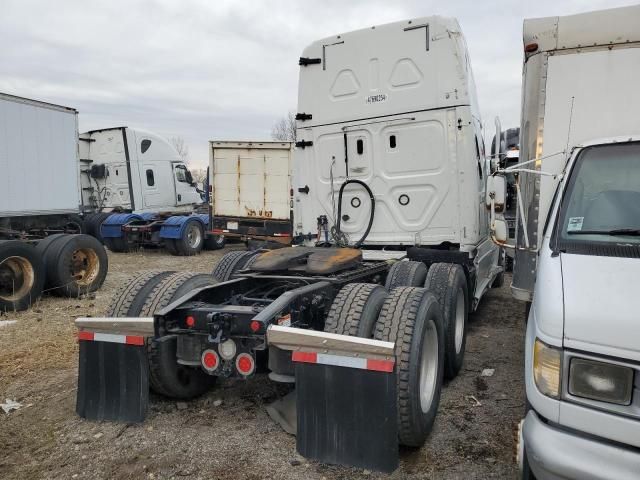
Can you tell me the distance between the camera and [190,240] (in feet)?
50.6

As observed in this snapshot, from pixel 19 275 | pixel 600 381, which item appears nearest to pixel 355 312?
pixel 600 381

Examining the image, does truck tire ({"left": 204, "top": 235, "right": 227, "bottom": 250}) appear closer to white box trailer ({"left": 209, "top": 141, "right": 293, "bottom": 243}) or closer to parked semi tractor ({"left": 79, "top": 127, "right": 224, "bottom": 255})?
parked semi tractor ({"left": 79, "top": 127, "right": 224, "bottom": 255})

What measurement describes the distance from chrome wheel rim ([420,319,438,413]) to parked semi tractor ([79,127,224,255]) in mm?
12098

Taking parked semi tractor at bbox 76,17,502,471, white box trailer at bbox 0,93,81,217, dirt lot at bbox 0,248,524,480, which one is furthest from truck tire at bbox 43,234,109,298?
parked semi tractor at bbox 76,17,502,471

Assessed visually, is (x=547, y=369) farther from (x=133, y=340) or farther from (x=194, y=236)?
(x=194, y=236)

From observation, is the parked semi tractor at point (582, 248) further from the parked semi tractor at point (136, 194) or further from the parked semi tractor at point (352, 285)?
the parked semi tractor at point (136, 194)

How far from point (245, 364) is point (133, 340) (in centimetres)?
90

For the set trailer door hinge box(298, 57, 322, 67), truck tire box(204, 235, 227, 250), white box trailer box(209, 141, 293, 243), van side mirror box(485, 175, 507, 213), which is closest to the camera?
van side mirror box(485, 175, 507, 213)

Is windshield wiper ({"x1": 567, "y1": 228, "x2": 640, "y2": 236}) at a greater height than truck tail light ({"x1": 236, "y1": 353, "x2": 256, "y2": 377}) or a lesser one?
greater

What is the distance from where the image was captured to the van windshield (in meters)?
2.89

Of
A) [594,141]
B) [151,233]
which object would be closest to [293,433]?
[594,141]

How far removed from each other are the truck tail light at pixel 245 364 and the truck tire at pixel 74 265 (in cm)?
629

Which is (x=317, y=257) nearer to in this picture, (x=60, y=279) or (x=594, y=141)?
(x=594, y=141)

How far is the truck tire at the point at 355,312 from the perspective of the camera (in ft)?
11.2
